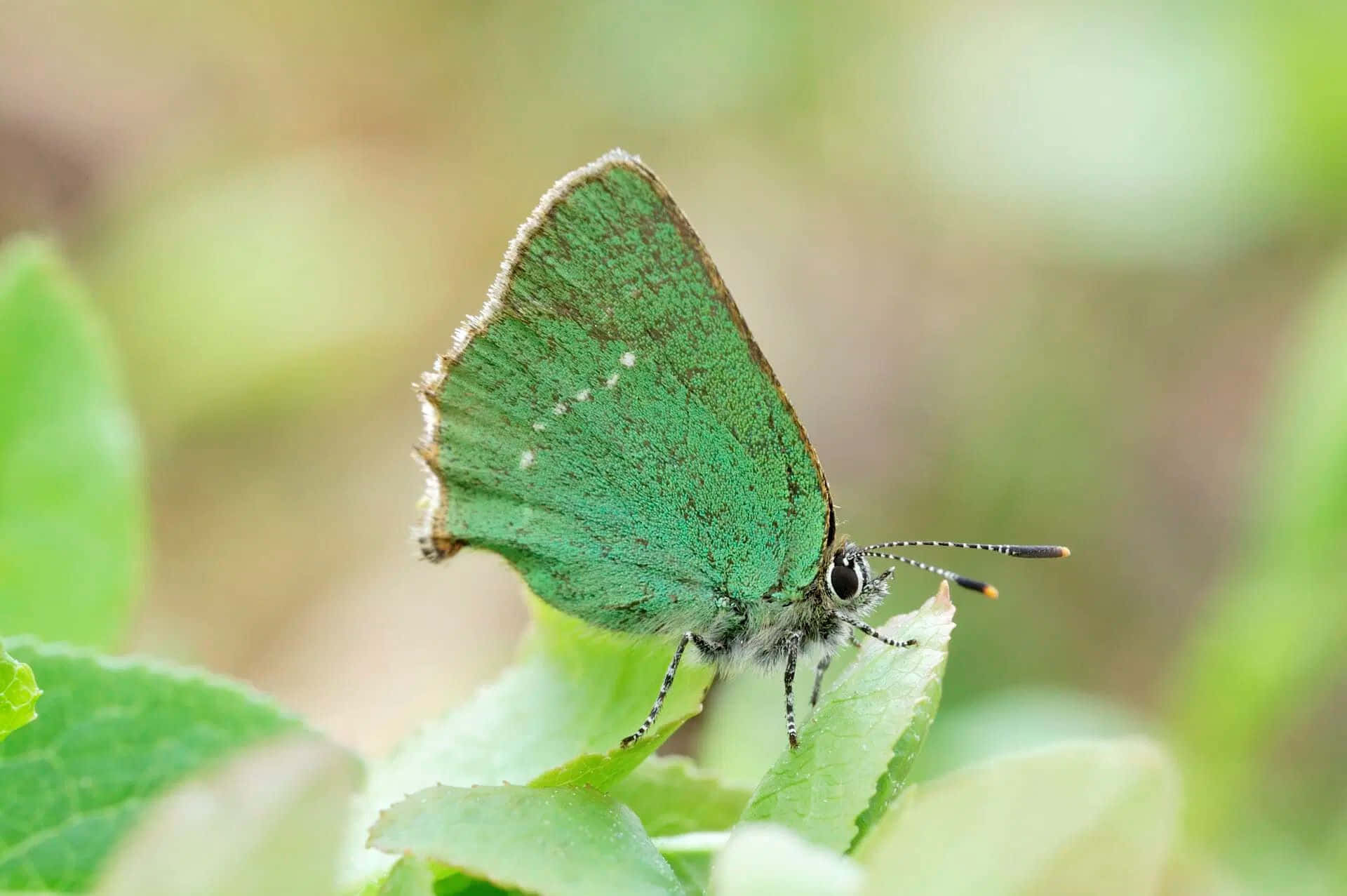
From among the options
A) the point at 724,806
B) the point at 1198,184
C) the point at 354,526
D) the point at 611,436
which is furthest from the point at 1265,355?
the point at 724,806

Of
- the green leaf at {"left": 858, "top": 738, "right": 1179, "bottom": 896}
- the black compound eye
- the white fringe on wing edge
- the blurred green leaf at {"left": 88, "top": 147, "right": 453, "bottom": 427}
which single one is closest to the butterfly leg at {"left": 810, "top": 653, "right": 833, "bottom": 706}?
the black compound eye

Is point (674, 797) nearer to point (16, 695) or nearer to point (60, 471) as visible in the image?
point (16, 695)

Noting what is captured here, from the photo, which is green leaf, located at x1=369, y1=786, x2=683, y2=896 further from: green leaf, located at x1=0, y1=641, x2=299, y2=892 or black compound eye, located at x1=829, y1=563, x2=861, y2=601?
black compound eye, located at x1=829, y1=563, x2=861, y2=601

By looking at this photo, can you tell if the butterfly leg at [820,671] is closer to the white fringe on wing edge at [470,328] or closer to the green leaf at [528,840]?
the white fringe on wing edge at [470,328]

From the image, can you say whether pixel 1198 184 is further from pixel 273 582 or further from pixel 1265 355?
pixel 273 582

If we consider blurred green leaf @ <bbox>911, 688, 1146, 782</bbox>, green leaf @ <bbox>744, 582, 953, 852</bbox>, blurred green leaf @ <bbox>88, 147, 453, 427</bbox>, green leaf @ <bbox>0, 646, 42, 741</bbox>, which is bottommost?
blurred green leaf @ <bbox>911, 688, 1146, 782</bbox>

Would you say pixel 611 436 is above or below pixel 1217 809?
above
